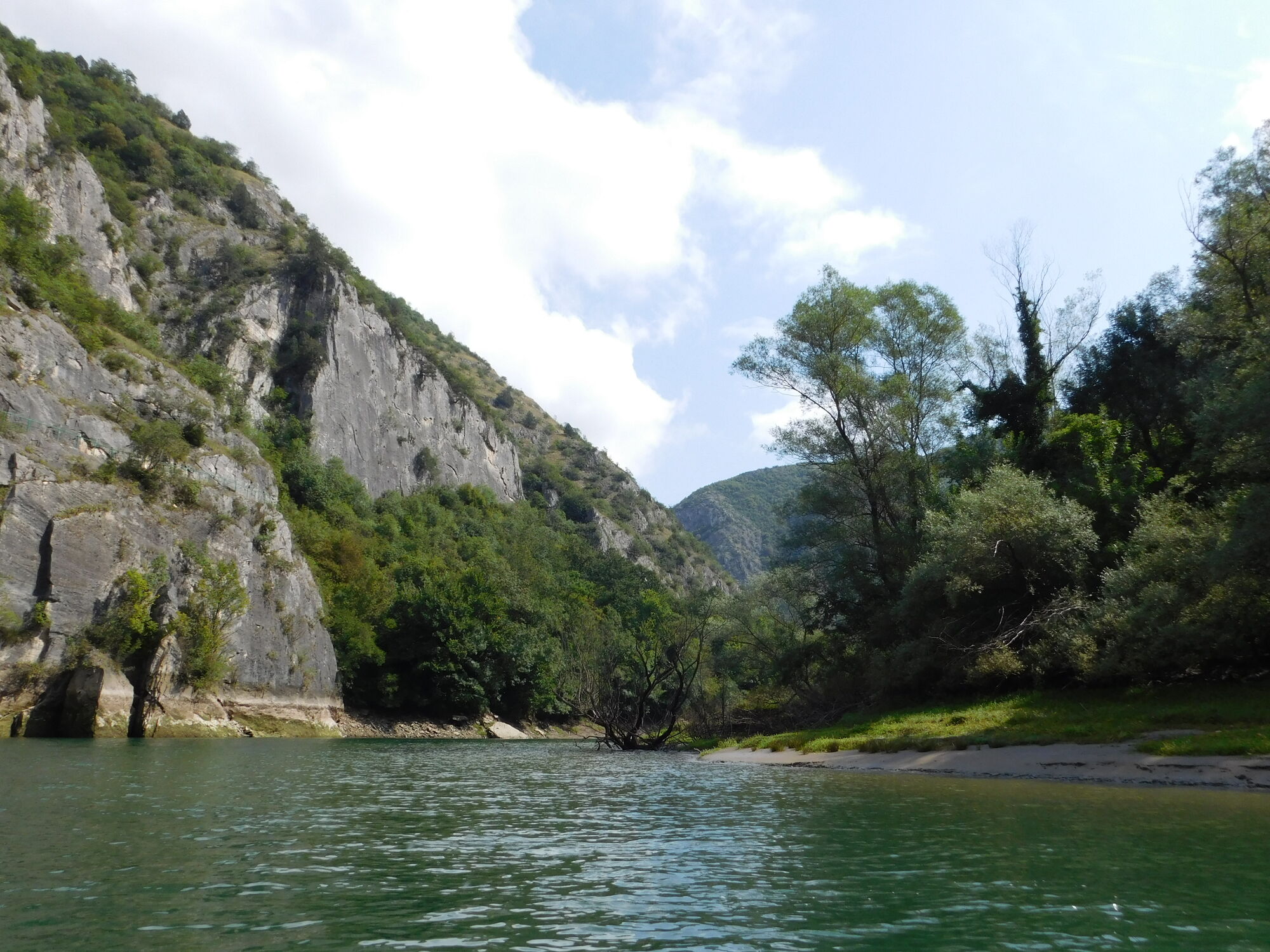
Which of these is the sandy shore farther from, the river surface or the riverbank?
the riverbank

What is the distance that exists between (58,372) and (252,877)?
154 ft

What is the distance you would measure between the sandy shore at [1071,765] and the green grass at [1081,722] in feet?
1.64

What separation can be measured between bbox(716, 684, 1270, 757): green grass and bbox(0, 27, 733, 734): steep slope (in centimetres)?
3319

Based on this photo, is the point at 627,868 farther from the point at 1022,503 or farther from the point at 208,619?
the point at 208,619

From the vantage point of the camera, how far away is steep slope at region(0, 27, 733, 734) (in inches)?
1578

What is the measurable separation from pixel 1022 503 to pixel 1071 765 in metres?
13.3

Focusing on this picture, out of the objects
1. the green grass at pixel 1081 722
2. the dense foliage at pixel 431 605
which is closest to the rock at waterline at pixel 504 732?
→ the dense foliage at pixel 431 605

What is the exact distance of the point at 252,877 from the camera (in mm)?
9289

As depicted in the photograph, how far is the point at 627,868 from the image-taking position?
1036 centimetres

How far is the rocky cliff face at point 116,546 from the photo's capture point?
1496 inches

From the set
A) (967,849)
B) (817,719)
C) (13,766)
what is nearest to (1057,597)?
(817,719)

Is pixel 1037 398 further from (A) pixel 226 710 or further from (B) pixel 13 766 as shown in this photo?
(A) pixel 226 710

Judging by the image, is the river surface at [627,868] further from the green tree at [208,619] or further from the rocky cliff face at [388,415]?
the rocky cliff face at [388,415]

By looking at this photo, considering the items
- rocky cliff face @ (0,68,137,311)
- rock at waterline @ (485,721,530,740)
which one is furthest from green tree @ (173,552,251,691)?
rocky cliff face @ (0,68,137,311)
